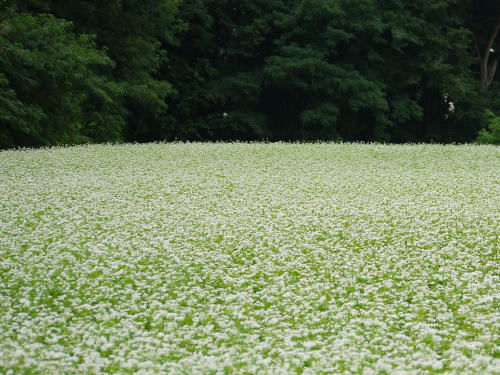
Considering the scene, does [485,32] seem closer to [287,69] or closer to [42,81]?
[287,69]

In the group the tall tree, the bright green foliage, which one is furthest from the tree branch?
the bright green foliage

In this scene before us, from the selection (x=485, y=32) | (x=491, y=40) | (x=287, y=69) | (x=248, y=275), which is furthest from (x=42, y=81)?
(x=485, y=32)

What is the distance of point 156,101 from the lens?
34719mm

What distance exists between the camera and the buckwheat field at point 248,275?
19.9 ft

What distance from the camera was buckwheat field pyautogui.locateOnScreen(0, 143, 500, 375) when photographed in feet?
19.9

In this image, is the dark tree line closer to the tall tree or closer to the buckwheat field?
the tall tree

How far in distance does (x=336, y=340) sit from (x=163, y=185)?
11.8 m

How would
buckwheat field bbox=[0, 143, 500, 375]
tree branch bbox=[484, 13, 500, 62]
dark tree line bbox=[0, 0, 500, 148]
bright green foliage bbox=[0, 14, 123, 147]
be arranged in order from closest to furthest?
buckwheat field bbox=[0, 143, 500, 375] → bright green foliage bbox=[0, 14, 123, 147] → dark tree line bbox=[0, 0, 500, 148] → tree branch bbox=[484, 13, 500, 62]

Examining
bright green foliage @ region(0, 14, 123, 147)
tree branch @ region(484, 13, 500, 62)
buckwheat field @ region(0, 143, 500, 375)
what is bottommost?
buckwheat field @ region(0, 143, 500, 375)

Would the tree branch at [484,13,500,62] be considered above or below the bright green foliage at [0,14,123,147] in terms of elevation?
above

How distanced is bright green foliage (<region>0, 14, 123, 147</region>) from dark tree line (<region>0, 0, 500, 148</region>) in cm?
473

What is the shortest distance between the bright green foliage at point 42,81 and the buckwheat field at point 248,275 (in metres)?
7.15

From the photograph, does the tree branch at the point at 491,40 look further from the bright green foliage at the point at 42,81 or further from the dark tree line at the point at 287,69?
the bright green foliage at the point at 42,81

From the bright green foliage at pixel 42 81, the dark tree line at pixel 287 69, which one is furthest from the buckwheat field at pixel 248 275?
the dark tree line at pixel 287 69
